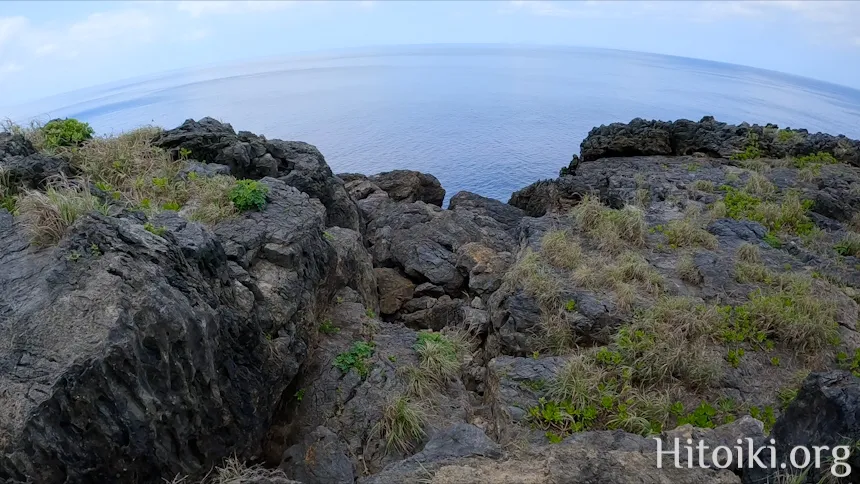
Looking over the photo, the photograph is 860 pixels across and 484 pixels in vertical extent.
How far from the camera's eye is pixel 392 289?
12375 mm

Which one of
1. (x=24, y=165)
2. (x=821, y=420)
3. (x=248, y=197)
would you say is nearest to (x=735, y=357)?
(x=821, y=420)

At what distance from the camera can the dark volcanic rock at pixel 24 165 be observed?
6711 millimetres

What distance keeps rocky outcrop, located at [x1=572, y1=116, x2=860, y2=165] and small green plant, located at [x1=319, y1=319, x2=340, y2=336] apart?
44.3 ft

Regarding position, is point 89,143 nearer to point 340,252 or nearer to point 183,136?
point 183,136

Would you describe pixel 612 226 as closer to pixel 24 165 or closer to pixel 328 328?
pixel 328 328

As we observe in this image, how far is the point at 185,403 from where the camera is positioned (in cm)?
484

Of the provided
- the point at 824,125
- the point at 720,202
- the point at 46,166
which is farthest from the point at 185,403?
the point at 824,125

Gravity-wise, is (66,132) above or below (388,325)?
above

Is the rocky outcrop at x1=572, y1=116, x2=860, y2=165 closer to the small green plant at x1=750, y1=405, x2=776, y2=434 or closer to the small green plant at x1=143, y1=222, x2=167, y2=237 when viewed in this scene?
the small green plant at x1=750, y1=405, x2=776, y2=434

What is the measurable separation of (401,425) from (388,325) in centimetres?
293

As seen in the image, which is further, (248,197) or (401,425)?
(248,197)

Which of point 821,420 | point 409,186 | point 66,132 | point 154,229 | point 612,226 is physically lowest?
point 409,186

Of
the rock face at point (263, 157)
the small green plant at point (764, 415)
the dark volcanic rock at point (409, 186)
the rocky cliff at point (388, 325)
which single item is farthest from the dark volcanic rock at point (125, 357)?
the dark volcanic rock at point (409, 186)

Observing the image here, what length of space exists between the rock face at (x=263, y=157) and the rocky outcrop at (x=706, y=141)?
34.7 feet
